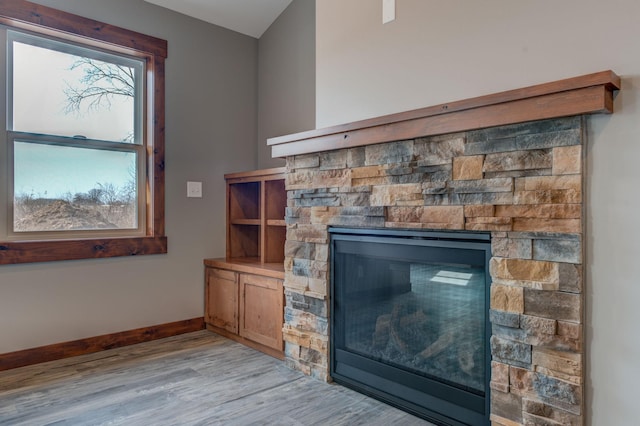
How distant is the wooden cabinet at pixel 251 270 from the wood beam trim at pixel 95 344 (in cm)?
24

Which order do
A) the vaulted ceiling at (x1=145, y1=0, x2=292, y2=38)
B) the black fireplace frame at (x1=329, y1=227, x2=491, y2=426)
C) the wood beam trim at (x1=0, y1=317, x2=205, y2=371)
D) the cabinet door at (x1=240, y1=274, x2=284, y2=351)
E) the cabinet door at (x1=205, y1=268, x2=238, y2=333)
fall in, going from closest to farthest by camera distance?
the black fireplace frame at (x1=329, y1=227, x2=491, y2=426), the wood beam trim at (x1=0, y1=317, x2=205, y2=371), the cabinet door at (x1=240, y1=274, x2=284, y2=351), the cabinet door at (x1=205, y1=268, x2=238, y2=333), the vaulted ceiling at (x1=145, y1=0, x2=292, y2=38)

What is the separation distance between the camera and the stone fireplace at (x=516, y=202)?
1.52 m

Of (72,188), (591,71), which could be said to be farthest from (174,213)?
(591,71)

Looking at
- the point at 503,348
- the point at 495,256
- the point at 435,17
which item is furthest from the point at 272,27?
the point at 503,348

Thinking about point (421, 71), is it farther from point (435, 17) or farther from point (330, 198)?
point (330, 198)

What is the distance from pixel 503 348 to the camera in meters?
1.70

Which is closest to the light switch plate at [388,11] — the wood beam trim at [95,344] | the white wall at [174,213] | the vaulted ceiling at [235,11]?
the vaulted ceiling at [235,11]

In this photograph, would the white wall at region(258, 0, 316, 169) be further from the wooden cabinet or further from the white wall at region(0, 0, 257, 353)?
the wooden cabinet

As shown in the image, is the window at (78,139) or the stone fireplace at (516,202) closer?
the stone fireplace at (516,202)

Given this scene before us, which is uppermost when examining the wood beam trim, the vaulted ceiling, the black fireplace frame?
the vaulted ceiling

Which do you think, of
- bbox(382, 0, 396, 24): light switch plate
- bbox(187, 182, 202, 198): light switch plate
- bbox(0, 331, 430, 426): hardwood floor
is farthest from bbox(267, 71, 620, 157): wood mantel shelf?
bbox(187, 182, 202, 198): light switch plate

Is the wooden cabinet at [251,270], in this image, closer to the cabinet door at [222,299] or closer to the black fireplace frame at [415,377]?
the cabinet door at [222,299]

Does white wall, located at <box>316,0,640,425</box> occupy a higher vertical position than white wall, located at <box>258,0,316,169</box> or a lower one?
lower

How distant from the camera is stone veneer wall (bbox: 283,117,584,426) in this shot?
1529 millimetres
